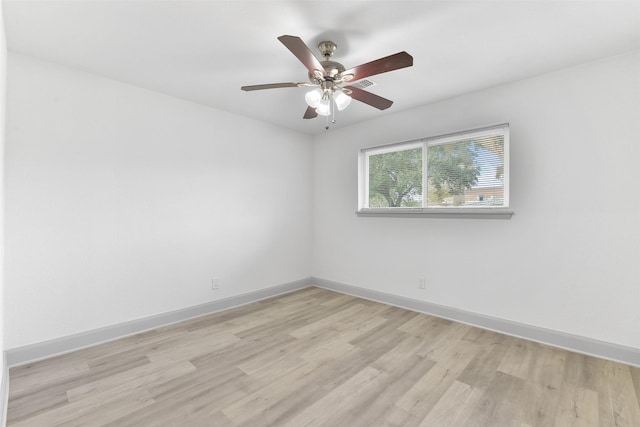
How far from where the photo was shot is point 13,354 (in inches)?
83.0

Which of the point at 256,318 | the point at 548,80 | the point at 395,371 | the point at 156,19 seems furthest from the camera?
the point at 256,318

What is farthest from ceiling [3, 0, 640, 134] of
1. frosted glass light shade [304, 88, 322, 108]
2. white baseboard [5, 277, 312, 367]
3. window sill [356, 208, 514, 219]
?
white baseboard [5, 277, 312, 367]

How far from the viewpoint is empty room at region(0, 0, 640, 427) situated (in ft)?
5.73

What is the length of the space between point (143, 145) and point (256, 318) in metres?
2.08

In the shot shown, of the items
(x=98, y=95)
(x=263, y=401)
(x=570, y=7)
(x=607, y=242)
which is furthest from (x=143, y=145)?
(x=607, y=242)

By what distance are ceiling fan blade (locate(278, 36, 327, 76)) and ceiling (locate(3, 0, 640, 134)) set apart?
275 millimetres

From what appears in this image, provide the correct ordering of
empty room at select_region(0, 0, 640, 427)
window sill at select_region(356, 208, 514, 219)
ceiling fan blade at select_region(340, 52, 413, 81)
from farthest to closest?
window sill at select_region(356, 208, 514, 219) → empty room at select_region(0, 0, 640, 427) → ceiling fan blade at select_region(340, 52, 413, 81)

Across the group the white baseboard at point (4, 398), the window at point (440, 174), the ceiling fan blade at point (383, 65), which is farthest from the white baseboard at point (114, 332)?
the ceiling fan blade at point (383, 65)

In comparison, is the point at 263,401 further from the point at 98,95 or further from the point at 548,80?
the point at 548,80

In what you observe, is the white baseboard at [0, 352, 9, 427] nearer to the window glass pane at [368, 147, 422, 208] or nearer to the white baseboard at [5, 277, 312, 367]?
the white baseboard at [5, 277, 312, 367]

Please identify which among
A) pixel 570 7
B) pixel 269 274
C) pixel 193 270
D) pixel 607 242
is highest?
pixel 570 7

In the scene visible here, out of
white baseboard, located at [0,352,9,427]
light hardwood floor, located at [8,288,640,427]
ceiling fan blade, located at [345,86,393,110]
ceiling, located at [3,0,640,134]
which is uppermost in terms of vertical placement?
ceiling, located at [3,0,640,134]

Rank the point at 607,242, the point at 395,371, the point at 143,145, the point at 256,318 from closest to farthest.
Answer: the point at 395,371 < the point at 607,242 < the point at 143,145 < the point at 256,318

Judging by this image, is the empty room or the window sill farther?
the window sill
